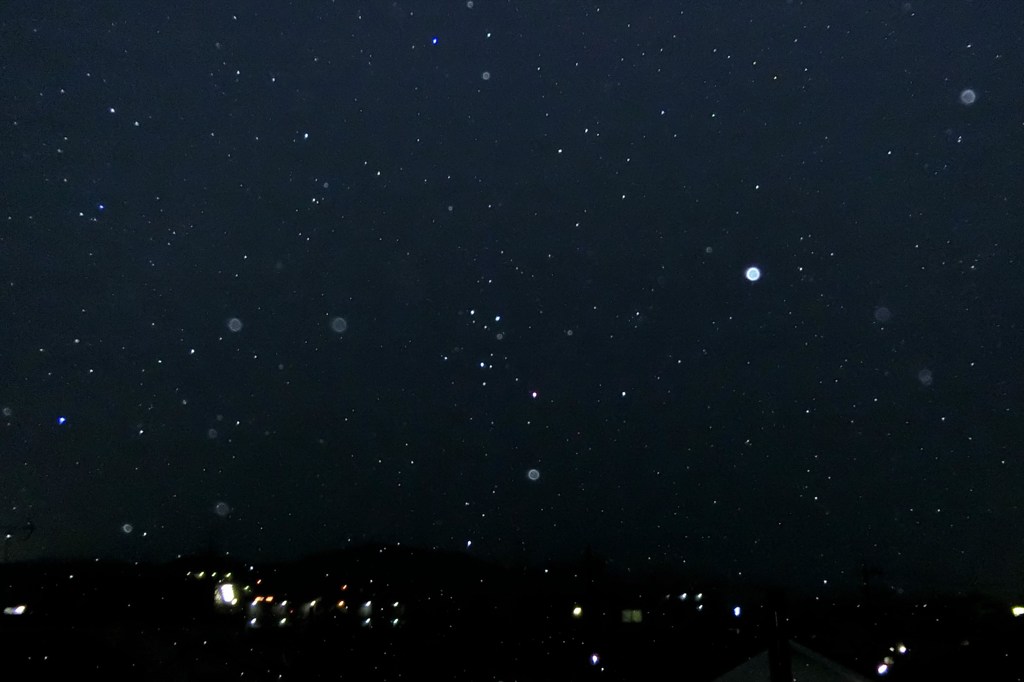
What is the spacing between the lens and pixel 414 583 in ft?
253

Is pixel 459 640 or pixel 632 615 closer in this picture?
pixel 459 640

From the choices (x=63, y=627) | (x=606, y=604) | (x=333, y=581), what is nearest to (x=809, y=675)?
(x=63, y=627)

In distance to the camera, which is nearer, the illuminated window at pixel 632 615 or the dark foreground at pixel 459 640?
the dark foreground at pixel 459 640

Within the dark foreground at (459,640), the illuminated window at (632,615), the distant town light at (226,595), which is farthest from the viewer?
the illuminated window at (632,615)

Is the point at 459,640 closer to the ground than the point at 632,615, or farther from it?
closer to the ground

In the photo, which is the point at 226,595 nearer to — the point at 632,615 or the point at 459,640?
the point at 459,640

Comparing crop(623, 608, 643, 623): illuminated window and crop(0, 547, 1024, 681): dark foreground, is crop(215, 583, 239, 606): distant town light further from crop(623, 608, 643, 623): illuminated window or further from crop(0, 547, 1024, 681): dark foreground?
crop(623, 608, 643, 623): illuminated window

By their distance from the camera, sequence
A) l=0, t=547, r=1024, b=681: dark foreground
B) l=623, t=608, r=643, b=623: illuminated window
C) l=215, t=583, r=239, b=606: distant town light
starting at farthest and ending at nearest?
l=623, t=608, r=643, b=623: illuminated window
l=215, t=583, r=239, b=606: distant town light
l=0, t=547, r=1024, b=681: dark foreground

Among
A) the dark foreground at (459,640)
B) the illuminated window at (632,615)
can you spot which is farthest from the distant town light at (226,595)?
the illuminated window at (632,615)

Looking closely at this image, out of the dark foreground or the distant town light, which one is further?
the distant town light

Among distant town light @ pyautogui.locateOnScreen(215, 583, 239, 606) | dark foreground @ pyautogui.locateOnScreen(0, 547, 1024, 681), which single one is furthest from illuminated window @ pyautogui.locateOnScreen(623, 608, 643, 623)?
distant town light @ pyautogui.locateOnScreen(215, 583, 239, 606)

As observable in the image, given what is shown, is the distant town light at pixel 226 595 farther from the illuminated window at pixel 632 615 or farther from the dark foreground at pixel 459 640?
the illuminated window at pixel 632 615

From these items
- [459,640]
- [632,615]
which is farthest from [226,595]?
[632,615]

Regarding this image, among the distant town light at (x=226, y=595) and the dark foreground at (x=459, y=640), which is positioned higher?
the distant town light at (x=226, y=595)
